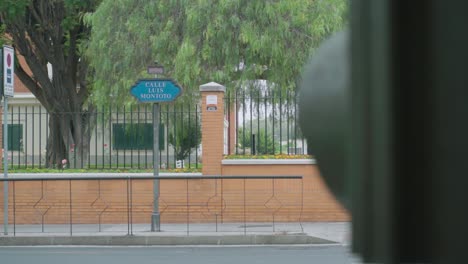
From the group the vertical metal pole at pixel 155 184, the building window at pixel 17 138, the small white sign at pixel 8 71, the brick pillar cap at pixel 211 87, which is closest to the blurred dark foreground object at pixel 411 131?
the vertical metal pole at pixel 155 184

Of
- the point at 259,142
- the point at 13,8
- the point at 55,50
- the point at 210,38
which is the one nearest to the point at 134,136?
the point at 259,142

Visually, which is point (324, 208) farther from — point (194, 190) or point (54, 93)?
point (54, 93)

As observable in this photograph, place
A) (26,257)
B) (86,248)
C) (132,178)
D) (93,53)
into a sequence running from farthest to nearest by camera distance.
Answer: (93,53), (132,178), (86,248), (26,257)

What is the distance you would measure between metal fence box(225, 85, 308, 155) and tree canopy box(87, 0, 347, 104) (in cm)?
256

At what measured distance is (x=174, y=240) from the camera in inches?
523

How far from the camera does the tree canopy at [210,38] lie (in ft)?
62.3

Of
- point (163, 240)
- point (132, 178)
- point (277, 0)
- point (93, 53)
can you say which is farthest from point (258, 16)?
point (163, 240)

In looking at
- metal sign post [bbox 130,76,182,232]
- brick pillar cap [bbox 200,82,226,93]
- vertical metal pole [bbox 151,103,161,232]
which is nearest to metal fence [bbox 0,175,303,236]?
vertical metal pole [bbox 151,103,161,232]

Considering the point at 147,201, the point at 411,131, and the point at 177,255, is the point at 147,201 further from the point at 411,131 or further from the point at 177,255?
the point at 411,131

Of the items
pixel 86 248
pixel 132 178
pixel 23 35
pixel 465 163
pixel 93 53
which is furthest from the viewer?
pixel 23 35

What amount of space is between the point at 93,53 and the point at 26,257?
33.3ft

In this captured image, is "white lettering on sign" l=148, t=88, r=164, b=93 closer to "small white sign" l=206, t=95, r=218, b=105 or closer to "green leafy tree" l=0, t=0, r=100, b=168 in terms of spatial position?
"small white sign" l=206, t=95, r=218, b=105

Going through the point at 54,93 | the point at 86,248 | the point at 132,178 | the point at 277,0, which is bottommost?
the point at 86,248

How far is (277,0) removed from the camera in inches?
766
